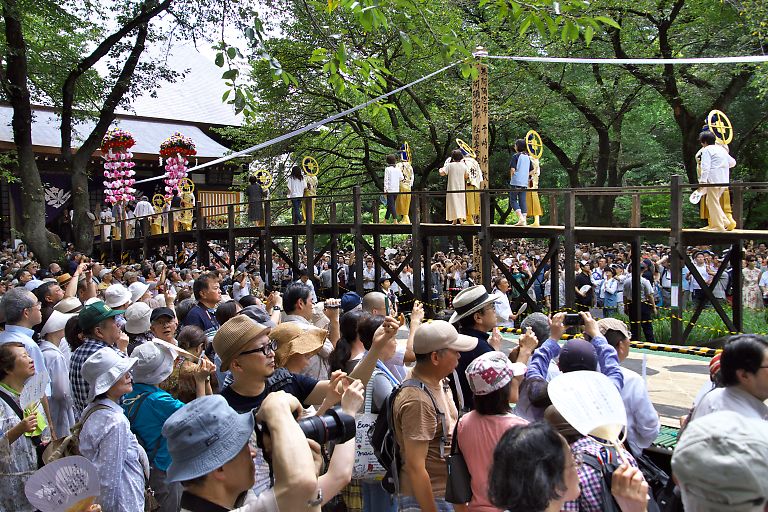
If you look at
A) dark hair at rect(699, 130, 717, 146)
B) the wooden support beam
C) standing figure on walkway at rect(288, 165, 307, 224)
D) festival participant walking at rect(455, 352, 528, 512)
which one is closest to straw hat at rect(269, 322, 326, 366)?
festival participant walking at rect(455, 352, 528, 512)

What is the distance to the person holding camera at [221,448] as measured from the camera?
7.02 ft

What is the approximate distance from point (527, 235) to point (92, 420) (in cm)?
1264

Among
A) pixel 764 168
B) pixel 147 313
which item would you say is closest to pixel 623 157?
pixel 764 168

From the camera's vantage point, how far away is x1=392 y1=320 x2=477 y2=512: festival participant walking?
10.6 feet

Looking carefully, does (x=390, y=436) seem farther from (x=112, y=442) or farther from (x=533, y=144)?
(x=533, y=144)

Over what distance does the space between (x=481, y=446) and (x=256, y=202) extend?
1746 centimetres

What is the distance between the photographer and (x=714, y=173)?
12.5 meters

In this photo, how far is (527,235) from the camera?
50.1 ft

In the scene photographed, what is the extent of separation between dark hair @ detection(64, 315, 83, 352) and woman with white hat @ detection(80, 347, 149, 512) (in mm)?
1502

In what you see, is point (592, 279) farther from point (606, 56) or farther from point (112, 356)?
point (112, 356)

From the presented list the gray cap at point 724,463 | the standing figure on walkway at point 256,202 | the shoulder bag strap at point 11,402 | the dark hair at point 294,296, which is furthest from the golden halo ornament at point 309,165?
the gray cap at point 724,463

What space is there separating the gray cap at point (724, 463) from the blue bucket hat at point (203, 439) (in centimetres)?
128

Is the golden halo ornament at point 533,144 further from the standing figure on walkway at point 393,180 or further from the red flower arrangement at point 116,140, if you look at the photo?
the red flower arrangement at point 116,140

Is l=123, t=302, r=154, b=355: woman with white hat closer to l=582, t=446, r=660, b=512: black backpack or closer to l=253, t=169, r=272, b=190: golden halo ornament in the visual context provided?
l=582, t=446, r=660, b=512: black backpack
